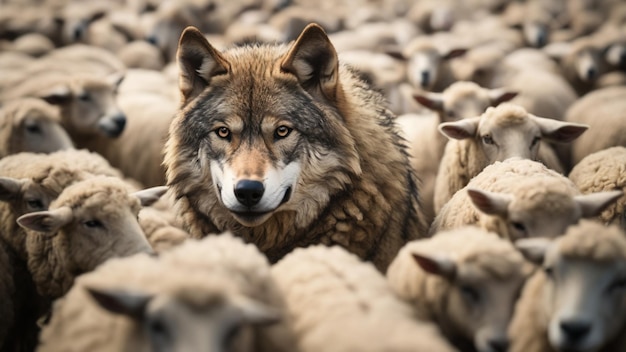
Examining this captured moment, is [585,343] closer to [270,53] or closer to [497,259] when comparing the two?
[497,259]

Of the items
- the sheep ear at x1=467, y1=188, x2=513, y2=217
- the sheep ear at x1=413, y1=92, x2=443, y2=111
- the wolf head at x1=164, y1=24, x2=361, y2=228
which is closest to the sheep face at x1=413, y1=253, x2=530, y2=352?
the sheep ear at x1=467, y1=188, x2=513, y2=217

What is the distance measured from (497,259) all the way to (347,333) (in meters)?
0.85

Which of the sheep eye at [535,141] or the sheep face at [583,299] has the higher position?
the sheep face at [583,299]

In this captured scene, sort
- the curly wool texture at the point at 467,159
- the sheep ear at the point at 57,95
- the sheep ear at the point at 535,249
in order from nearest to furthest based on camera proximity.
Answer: the sheep ear at the point at 535,249, the curly wool texture at the point at 467,159, the sheep ear at the point at 57,95

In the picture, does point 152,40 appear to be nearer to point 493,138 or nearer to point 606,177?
point 493,138

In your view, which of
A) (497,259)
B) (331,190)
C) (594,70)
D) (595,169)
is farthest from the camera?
(594,70)

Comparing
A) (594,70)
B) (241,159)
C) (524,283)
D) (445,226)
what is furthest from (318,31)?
(594,70)

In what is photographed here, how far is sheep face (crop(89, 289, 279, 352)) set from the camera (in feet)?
10.3

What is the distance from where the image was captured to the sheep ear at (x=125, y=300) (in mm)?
3217

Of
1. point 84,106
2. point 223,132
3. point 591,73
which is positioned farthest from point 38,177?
point 591,73

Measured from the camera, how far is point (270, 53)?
5289 mm

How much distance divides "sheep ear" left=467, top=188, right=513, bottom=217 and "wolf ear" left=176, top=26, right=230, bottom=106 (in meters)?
1.66

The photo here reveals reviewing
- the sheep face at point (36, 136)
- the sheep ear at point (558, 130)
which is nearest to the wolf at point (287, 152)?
the sheep ear at point (558, 130)

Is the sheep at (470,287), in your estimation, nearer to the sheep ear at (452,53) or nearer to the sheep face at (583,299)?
the sheep face at (583,299)
